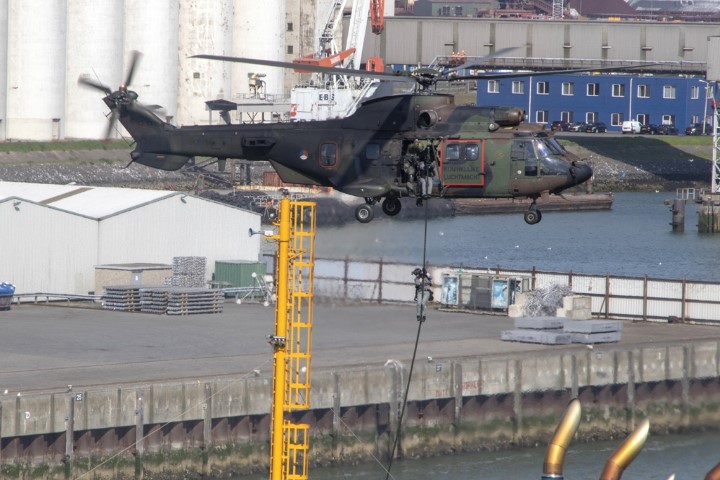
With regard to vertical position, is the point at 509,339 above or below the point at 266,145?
Answer: below

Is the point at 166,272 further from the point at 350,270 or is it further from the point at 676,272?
the point at 676,272

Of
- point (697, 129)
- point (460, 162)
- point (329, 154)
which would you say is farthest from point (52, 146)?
point (460, 162)

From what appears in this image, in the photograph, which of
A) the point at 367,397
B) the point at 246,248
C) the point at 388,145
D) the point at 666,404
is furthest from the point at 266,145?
the point at 246,248

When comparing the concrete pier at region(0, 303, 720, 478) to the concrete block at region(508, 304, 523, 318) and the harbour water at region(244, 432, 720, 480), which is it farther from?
the harbour water at region(244, 432, 720, 480)

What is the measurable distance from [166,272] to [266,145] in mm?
24507

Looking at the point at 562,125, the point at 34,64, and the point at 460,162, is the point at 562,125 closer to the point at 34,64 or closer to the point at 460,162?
the point at 34,64

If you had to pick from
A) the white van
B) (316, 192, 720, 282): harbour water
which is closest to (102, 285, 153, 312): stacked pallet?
(316, 192, 720, 282): harbour water

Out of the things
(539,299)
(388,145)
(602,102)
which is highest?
(602,102)

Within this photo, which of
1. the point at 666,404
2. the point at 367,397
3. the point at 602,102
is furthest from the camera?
the point at 602,102

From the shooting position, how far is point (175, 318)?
46938mm

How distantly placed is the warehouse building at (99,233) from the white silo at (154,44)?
142ft

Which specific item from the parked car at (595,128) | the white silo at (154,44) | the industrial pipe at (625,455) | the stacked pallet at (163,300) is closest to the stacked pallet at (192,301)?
the stacked pallet at (163,300)

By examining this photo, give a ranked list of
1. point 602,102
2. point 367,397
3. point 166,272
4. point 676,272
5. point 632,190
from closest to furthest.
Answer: point 367,397 → point 166,272 → point 676,272 → point 632,190 → point 602,102

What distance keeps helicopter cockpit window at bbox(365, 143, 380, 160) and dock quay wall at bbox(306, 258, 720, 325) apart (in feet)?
67.2
